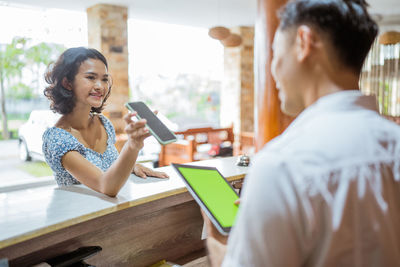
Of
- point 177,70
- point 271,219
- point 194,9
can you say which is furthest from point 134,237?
point 177,70

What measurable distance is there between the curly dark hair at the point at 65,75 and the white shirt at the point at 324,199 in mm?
1317

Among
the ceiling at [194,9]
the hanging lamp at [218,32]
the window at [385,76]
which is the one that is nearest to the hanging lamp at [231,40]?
the hanging lamp at [218,32]

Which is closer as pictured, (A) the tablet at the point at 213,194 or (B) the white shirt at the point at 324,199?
(B) the white shirt at the point at 324,199

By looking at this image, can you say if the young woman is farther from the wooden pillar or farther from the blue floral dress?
the wooden pillar

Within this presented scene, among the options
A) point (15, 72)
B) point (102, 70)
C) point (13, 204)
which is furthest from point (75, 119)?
point (15, 72)

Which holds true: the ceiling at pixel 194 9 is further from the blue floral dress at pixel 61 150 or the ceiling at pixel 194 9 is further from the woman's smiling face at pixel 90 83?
the blue floral dress at pixel 61 150

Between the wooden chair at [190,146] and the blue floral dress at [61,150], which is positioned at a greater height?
the blue floral dress at [61,150]

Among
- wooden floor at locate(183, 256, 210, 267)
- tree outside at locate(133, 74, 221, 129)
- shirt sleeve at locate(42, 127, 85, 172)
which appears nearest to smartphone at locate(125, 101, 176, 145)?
shirt sleeve at locate(42, 127, 85, 172)

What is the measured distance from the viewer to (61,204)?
1.13 metres

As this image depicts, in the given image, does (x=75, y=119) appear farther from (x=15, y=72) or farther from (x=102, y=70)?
(x=15, y=72)

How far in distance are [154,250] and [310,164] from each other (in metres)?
1.11

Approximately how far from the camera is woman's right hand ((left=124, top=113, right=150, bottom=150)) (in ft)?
3.59

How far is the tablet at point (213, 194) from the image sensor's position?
856 mm

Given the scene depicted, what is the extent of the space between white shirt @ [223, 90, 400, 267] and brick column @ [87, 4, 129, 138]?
4857 mm
